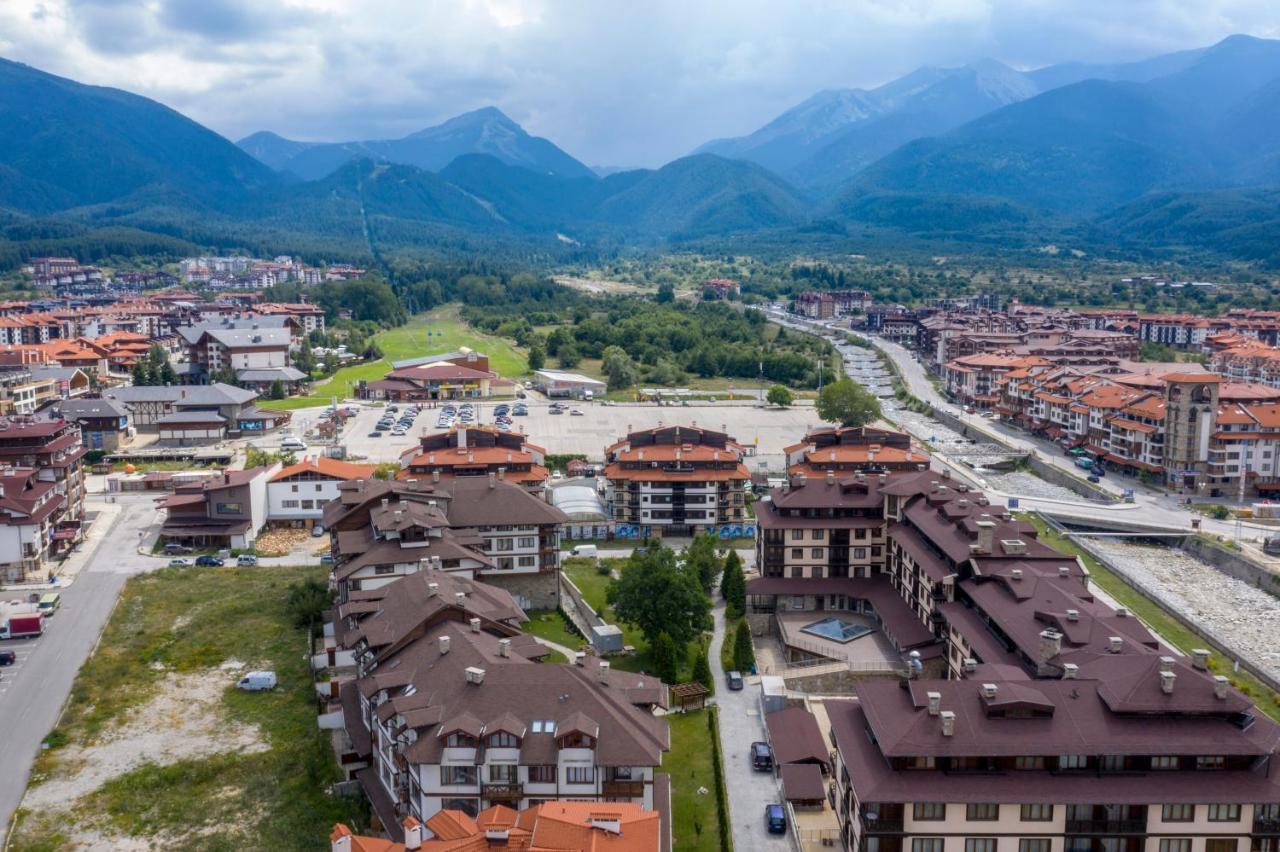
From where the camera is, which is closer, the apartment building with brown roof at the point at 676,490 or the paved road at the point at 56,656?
the paved road at the point at 56,656

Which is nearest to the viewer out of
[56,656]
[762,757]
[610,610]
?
[762,757]

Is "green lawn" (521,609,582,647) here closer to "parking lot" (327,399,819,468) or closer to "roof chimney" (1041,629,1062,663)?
"roof chimney" (1041,629,1062,663)

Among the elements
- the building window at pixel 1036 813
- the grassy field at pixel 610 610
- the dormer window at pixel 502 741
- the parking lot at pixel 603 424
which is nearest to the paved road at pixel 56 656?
the dormer window at pixel 502 741

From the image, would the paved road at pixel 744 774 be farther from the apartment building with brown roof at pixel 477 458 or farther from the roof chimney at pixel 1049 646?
the apartment building with brown roof at pixel 477 458

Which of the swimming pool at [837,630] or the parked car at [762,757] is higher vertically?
the swimming pool at [837,630]

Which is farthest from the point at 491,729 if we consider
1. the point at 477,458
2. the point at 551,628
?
the point at 477,458

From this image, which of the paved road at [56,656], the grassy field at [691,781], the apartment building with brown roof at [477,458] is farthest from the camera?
the apartment building with brown roof at [477,458]

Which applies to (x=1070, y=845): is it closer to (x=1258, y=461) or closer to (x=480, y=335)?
(x=1258, y=461)

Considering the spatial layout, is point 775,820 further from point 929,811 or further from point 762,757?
point 929,811
